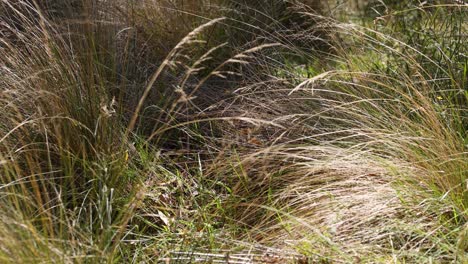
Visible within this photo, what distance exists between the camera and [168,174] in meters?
3.62

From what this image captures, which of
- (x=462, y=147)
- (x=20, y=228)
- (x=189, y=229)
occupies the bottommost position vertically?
(x=189, y=229)

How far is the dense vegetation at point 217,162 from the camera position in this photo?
281 centimetres

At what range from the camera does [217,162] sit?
3.62 meters

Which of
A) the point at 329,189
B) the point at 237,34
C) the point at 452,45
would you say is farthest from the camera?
the point at 237,34

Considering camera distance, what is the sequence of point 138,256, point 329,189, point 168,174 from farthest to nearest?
point 168,174
point 329,189
point 138,256

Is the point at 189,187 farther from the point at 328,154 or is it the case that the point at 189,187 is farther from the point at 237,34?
the point at 237,34

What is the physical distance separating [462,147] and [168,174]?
4.34ft

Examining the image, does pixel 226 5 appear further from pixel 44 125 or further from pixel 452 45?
pixel 44 125

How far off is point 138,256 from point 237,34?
2.20 metres

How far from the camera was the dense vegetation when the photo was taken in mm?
2809

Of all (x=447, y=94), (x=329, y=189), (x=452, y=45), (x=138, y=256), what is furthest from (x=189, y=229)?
(x=452, y=45)

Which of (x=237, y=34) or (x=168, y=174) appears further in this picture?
(x=237, y=34)

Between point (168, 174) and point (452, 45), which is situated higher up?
point (452, 45)

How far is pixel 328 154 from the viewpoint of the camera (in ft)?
11.3
